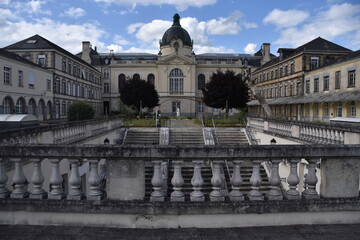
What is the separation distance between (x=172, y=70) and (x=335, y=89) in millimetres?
31554

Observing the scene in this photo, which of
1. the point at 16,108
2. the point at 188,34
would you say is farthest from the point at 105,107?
the point at 16,108

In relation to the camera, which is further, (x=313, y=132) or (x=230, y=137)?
(x=230, y=137)

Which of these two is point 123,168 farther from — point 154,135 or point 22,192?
point 154,135

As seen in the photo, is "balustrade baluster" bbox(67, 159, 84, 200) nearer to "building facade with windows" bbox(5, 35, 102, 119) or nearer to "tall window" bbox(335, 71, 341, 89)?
"tall window" bbox(335, 71, 341, 89)

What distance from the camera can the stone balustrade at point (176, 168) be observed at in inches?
119

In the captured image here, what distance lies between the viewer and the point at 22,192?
3.10 meters

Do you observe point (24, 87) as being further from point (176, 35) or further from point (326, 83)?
point (176, 35)

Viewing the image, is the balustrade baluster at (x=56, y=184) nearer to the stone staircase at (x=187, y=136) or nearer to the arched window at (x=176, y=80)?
the stone staircase at (x=187, y=136)

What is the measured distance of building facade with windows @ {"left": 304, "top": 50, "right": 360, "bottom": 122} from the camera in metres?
24.4

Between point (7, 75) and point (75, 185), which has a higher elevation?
point (7, 75)

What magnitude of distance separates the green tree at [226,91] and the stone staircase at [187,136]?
12310mm

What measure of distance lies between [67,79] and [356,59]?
35494 mm

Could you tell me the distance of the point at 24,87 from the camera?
27.7m

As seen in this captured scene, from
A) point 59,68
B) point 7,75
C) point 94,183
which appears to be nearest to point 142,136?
point 94,183
